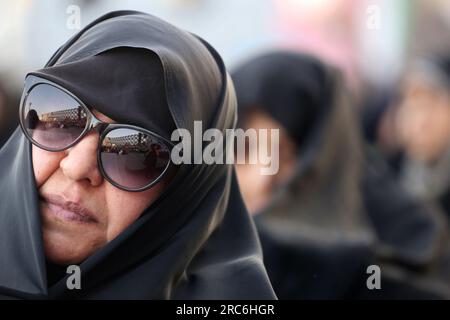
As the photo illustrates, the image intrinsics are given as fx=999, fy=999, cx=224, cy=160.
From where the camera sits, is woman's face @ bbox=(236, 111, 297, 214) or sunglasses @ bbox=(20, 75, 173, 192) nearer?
sunglasses @ bbox=(20, 75, 173, 192)

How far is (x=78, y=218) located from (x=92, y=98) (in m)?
0.23

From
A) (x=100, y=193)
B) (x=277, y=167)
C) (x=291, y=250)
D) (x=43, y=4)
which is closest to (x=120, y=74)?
(x=100, y=193)

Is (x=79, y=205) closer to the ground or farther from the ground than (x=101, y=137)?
closer to the ground

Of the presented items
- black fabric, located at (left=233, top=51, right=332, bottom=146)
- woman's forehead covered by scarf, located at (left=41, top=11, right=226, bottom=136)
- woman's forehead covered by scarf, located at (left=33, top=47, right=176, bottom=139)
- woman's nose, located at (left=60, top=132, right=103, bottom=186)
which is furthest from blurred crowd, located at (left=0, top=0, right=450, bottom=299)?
woman's nose, located at (left=60, top=132, right=103, bottom=186)

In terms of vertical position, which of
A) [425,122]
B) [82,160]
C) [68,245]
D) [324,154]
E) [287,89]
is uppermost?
[425,122]

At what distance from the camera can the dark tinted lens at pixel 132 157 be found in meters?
1.82

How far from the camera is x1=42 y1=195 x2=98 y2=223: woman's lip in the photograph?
1.85m

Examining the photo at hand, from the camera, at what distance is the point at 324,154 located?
411 centimetres

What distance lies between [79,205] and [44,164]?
105 mm

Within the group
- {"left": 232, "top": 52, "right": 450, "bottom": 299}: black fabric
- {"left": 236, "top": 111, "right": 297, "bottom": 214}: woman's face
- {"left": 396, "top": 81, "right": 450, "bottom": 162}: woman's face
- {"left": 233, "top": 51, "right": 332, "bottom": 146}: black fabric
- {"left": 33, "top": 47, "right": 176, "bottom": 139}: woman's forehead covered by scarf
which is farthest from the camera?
{"left": 396, "top": 81, "right": 450, "bottom": 162}: woman's face

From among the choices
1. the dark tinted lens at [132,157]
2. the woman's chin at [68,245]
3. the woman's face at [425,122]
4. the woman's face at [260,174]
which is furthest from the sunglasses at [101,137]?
the woman's face at [425,122]

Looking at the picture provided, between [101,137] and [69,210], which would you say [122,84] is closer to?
[101,137]

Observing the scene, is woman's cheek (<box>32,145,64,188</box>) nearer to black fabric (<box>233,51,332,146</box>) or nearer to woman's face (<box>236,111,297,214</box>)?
woman's face (<box>236,111,297,214</box>)

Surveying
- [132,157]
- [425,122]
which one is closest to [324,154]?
[425,122]
